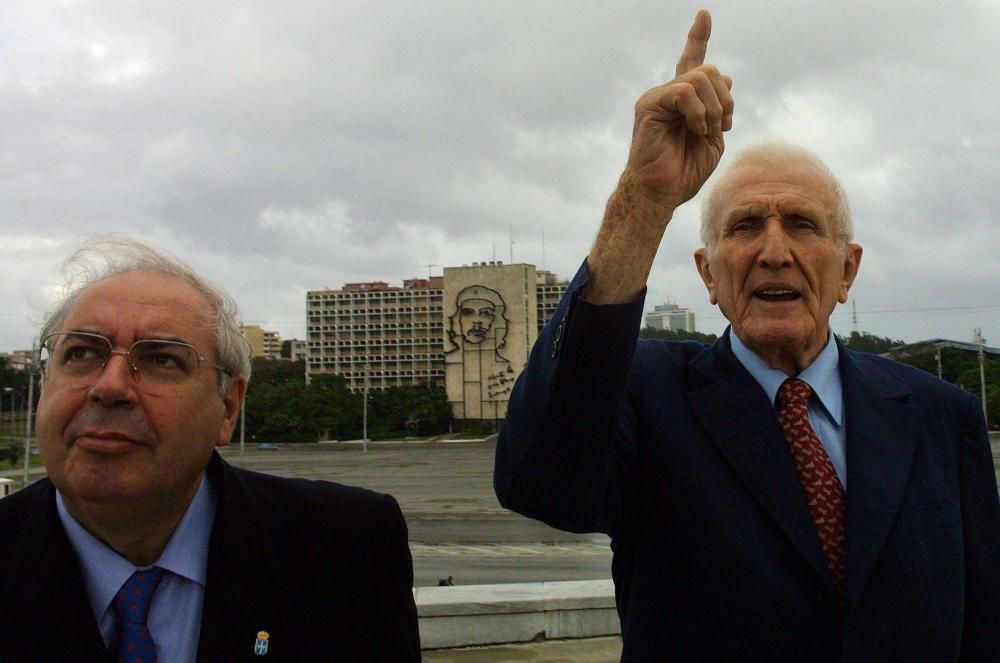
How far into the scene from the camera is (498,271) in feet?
308

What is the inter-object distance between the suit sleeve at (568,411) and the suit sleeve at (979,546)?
0.96 metres

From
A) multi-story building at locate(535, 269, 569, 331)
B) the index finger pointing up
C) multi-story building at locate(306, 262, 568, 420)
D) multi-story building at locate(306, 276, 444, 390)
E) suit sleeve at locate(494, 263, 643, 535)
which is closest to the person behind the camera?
suit sleeve at locate(494, 263, 643, 535)

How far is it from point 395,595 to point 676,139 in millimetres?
1421

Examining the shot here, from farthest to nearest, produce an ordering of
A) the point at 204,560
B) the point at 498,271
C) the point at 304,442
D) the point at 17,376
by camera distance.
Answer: the point at 498,271 → the point at 17,376 → the point at 304,442 → the point at 204,560

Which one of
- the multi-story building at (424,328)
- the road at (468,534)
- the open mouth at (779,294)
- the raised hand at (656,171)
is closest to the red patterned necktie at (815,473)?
the open mouth at (779,294)

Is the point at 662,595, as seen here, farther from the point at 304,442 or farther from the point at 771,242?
the point at 304,442

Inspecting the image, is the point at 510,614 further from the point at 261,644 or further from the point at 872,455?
the point at 872,455

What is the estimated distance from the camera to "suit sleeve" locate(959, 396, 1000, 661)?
1833mm

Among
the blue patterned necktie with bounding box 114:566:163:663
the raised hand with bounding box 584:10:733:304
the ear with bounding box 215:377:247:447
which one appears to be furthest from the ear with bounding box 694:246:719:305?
the blue patterned necktie with bounding box 114:566:163:663

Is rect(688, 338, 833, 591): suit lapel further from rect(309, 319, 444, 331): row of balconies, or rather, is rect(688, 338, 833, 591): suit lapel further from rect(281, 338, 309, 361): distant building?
rect(281, 338, 309, 361): distant building

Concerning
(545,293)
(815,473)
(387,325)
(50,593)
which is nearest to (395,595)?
(50,593)

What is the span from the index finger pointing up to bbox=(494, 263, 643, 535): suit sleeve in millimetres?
492

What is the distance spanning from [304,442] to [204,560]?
7646cm

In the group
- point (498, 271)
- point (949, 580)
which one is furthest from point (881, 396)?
point (498, 271)
